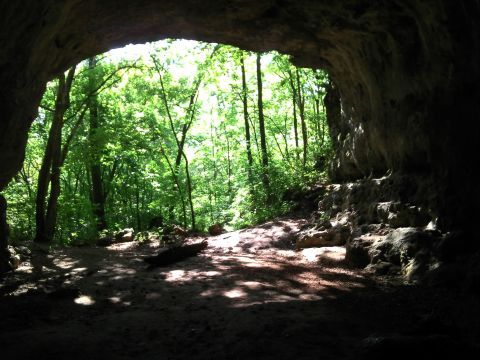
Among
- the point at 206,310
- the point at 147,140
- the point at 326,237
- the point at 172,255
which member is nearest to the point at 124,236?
the point at 147,140

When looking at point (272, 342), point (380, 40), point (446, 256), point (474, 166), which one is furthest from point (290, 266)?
point (380, 40)

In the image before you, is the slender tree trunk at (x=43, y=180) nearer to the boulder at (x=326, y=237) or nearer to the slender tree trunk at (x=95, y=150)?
the slender tree trunk at (x=95, y=150)

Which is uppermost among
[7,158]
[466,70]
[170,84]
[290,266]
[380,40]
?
[170,84]

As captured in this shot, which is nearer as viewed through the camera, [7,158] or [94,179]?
[7,158]

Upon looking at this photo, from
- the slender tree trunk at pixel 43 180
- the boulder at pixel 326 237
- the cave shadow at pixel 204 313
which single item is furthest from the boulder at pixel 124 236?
the boulder at pixel 326 237

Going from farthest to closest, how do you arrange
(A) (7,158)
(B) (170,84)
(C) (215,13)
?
(B) (170,84) → (C) (215,13) → (A) (7,158)

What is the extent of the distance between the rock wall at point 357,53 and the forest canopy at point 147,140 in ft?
17.5

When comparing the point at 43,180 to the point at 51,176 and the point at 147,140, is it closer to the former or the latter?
the point at 51,176

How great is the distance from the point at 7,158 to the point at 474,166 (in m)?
8.86

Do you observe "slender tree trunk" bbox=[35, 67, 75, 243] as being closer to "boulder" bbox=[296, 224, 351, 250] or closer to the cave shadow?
the cave shadow

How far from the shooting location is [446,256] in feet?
22.2

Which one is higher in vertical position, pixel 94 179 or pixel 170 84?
pixel 170 84

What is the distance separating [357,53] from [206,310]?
25.6 feet

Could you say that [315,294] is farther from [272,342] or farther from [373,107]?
[373,107]
